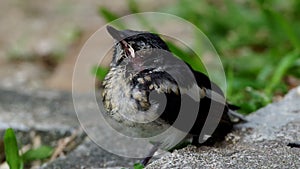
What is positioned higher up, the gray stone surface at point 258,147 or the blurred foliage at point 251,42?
the blurred foliage at point 251,42

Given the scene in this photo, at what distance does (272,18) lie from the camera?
15.8 ft

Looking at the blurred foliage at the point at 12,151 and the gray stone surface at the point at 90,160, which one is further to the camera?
the gray stone surface at the point at 90,160

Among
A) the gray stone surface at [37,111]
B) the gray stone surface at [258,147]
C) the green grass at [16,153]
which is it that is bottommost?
the gray stone surface at [258,147]

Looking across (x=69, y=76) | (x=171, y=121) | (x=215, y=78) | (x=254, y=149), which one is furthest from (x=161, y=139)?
(x=69, y=76)

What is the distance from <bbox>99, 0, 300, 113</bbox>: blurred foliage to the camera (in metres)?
4.29

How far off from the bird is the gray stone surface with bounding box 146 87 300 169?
4.3 inches

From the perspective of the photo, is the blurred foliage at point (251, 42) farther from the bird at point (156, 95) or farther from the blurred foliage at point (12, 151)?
the blurred foliage at point (12, 151)

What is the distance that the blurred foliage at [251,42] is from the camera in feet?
14.1

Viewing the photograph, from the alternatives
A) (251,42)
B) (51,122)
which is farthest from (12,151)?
(251,42)

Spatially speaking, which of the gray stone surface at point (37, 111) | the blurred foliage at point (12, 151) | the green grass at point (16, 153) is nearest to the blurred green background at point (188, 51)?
the gray stone surface at point (37, 111)

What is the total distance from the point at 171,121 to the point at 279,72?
1476 mm

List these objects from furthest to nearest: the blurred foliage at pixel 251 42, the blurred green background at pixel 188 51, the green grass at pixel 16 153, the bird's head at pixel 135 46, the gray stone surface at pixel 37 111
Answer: the blurred green background at pixel 188 51 → the blurred foliage at pixel 251 42 → the gray stone surface at pixel 37 111 → the green grass at pixel 16 153 → the bird's head at pixel 135 46

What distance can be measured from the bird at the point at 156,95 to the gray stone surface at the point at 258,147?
11 cm

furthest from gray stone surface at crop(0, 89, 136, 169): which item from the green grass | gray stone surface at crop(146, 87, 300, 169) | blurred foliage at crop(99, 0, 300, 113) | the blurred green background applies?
blurred foliage at crop(99, 0, 300, 113)
